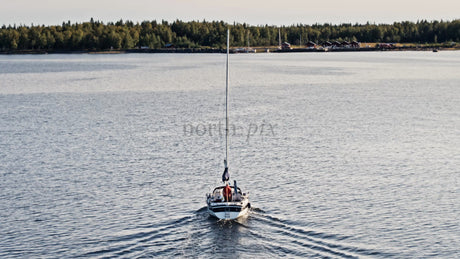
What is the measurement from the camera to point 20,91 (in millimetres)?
159750

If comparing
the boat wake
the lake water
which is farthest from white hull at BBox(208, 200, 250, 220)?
the lake water

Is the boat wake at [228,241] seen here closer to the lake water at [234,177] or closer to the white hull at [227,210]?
the lake water at [234,177]

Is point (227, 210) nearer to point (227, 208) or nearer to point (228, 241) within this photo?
point (227, 208)

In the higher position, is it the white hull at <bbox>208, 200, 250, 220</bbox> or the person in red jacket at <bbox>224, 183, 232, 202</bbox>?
the person in red jacket at <bbox>224, 183, 232, 202</bbox>

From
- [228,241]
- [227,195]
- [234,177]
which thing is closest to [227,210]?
[227,195]

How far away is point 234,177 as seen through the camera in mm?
67375

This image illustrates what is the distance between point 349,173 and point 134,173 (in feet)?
73.8

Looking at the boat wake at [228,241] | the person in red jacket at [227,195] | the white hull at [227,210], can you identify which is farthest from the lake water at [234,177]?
the person in red jacket at [227,195]

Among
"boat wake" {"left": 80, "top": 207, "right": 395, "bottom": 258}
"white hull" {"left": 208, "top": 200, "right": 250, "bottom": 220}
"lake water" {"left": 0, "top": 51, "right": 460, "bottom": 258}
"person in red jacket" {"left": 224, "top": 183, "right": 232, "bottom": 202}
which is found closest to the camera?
"boat wake" {"left": 80, "top": 207, "right": 395, "bottom": 258}

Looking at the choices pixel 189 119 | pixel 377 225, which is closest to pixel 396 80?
pixel 189 119

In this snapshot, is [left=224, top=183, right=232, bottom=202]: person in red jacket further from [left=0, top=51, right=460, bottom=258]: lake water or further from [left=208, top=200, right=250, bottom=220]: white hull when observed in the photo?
[left=0, top=51, right=460, bottom=258]: lake water

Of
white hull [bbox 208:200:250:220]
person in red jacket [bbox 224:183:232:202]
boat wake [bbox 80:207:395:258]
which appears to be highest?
person in red jacket [bbox 224:183:232:202]

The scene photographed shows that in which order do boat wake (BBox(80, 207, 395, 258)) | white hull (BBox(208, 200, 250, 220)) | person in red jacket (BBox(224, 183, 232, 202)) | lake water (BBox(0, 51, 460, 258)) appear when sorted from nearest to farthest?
boat wake (BBox(80, 207, 395, 258)), lake water (BBox(0, 51, 460, 258)), white hull (BBox(208, 200, 250, 220)), person in red jacket (BBox(224, 183, 232, 202))

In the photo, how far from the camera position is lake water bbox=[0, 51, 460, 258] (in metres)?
48.3
